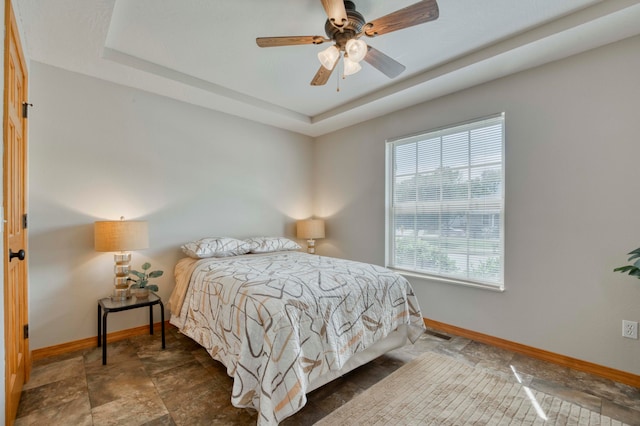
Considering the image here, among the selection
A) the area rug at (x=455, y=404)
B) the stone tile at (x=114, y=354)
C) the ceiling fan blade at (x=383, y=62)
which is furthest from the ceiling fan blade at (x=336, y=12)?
the stone tile at (x=114, y=354)

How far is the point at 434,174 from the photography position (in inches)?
130

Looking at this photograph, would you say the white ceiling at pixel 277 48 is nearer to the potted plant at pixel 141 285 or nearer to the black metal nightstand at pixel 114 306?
the potted plant at pixel 141 285

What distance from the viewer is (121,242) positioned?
2.52 m

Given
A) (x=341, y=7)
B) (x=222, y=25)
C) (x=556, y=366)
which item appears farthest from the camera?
(x=556, y=366)

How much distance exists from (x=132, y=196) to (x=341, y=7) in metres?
2.63

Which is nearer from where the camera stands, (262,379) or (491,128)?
(262,379)

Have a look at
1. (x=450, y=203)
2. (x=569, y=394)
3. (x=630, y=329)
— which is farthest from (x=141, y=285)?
(x=630, y=329)

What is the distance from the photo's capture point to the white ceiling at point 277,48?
6.56 feet

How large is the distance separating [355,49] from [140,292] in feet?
9.27

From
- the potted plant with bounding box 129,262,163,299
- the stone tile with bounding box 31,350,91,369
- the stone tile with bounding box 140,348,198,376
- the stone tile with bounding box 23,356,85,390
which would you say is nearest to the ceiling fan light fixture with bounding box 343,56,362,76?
the potted plant with bounding box 129,262,163,299

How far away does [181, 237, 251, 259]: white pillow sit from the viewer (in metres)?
3.02

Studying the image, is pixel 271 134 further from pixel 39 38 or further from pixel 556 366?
pixel 556 366

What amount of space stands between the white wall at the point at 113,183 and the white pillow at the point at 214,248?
0.31 m

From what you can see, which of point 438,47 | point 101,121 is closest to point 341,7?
point 438,47
